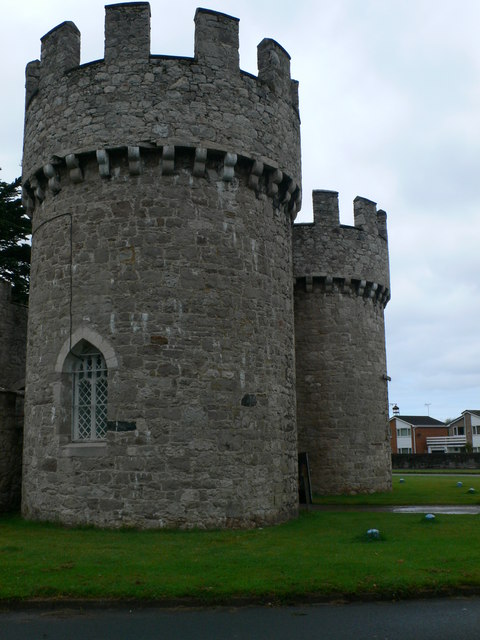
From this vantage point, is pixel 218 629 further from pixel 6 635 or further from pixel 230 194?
pixel 230 194

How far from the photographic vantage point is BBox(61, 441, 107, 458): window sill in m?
12.2

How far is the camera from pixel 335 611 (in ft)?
23.5

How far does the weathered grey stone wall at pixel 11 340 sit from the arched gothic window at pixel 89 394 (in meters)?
6.35

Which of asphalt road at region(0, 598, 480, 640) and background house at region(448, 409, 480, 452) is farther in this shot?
background house at region(448, 409, 480, 452)

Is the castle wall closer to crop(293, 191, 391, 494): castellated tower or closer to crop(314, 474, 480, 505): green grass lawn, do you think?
crop(314, 474, 480, 505): green grass lawn

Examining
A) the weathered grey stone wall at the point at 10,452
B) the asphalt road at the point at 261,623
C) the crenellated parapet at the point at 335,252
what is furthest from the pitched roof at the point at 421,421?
the asphalt road at the point at 261,623

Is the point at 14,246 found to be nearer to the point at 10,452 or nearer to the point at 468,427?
the point at 10,452

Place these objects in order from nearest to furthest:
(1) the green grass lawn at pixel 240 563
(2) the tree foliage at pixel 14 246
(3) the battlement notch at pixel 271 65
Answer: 1. (1) the green grass lawn at pixel 240 563
2. (3) the battlement notch at pixel 271 65
3. (2) the tree foliage at pixel 14 246

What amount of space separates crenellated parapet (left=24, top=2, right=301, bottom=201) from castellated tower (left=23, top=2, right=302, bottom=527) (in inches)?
1.2

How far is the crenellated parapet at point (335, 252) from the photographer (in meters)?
22.3

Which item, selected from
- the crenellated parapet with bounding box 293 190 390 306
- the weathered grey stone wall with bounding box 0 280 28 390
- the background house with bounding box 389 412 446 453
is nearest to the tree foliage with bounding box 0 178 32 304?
the weathered grey stone wall with bounding box 0 280 28 390

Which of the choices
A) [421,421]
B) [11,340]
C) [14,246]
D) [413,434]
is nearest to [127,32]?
[11,340]

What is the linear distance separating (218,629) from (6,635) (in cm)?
206

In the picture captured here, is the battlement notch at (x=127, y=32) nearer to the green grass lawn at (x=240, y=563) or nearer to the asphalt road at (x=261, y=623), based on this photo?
the green grass lawn at (x=240, y=563)
